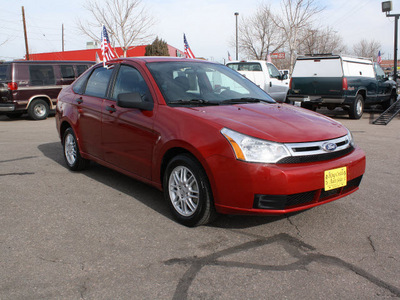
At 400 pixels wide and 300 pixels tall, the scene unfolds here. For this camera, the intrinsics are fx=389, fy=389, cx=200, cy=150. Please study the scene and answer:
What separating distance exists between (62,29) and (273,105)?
61.6 metres

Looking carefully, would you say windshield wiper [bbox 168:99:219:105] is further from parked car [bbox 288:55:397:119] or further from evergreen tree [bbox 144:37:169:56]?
evergreen tree [bbox 144:37:169:56]

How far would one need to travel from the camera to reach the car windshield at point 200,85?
161 inches

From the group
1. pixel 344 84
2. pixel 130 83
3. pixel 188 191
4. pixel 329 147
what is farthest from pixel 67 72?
pixel 329 147

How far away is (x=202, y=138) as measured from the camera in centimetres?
339

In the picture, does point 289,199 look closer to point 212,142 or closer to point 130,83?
point 212,142

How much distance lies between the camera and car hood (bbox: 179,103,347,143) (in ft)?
10.9

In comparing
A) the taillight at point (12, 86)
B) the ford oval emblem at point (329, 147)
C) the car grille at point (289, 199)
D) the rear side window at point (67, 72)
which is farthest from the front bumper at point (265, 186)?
the rear side window at point (67, 72)

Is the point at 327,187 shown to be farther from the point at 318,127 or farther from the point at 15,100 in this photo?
the point at 15,100

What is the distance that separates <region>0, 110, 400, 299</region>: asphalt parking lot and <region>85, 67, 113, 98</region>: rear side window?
1222mm

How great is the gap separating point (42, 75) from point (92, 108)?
31.5 feet

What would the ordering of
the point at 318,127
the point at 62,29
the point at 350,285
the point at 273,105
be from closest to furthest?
1. the point at 350,285
2. the point at 318,127
3. the point at 273,105
4. the point at 62,29

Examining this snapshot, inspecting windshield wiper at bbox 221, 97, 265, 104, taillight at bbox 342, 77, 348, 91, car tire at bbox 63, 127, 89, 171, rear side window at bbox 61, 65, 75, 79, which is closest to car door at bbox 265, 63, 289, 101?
taillight at bbox 342, 77, 348, 91

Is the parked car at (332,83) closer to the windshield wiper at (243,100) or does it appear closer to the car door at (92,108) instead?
the windshield wiper at (243,100)

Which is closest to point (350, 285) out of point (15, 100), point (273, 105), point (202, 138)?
point (202, 138)
